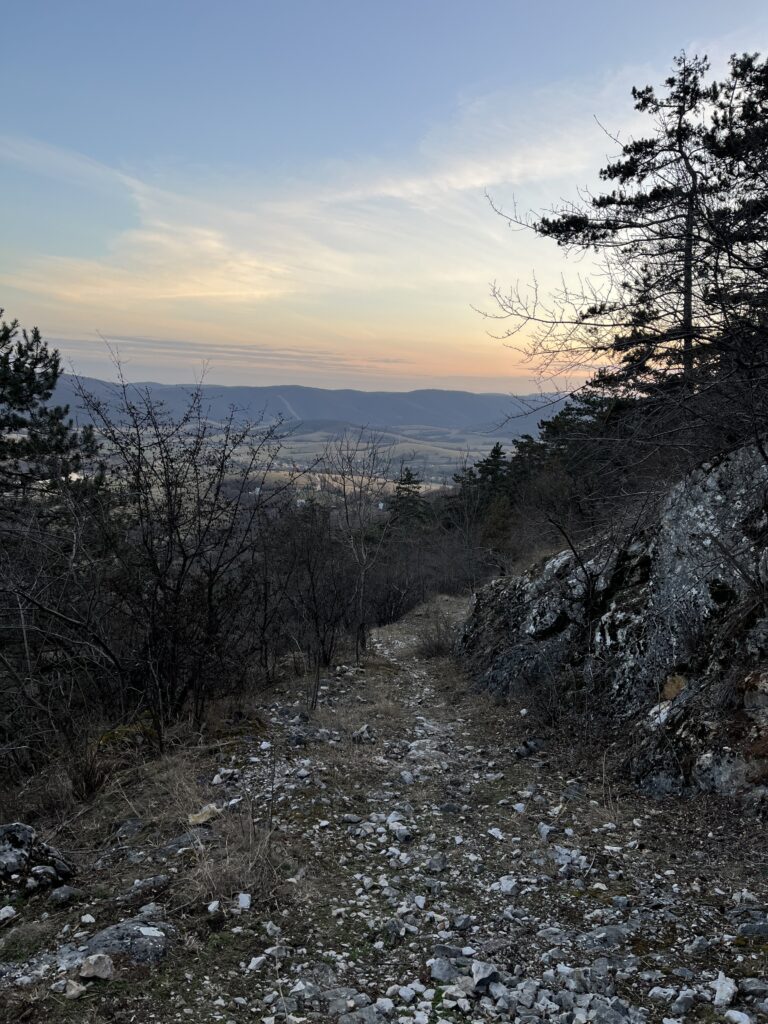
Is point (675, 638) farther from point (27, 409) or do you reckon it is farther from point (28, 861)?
point (27, 409)

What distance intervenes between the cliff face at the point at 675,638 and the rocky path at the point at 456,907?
509 millimetres

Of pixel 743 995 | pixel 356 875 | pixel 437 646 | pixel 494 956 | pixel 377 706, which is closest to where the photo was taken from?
pixel 743 995

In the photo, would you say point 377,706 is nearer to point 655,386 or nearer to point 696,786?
point 696,786

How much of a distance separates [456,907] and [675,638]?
13.7 ft

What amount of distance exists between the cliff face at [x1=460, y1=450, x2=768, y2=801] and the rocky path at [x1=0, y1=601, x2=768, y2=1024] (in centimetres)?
51

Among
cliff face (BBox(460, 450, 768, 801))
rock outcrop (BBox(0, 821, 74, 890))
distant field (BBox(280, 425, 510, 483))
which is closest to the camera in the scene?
rock outcrop (BBox(0, 821, 74, 890))

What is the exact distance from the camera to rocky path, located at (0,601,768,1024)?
2947mm

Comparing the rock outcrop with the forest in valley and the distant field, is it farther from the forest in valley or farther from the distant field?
the distant field

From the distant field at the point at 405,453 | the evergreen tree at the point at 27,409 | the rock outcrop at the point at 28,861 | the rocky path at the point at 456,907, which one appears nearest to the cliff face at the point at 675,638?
the rocky path at the point at 456,907

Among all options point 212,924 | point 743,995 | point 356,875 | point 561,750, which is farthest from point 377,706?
point 743,995

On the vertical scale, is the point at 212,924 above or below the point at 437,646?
above

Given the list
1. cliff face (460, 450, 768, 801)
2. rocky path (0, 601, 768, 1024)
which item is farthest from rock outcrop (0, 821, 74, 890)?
cliff face (460, 450, 768, 801)

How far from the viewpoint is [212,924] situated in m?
3.50

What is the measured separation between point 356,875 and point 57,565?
4.91 meters
